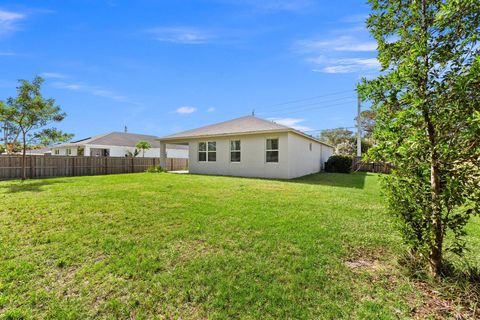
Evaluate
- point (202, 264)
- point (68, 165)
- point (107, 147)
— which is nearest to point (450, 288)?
point (202, 264)

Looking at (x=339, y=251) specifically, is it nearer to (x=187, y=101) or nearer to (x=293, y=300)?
(x=293, y=300)

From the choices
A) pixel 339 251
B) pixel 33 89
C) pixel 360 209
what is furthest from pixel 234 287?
pixel 33 89

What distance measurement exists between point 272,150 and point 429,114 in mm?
10674

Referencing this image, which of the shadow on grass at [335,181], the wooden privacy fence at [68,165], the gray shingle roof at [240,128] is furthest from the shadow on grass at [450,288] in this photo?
the wooden privacy fence at [68,165]

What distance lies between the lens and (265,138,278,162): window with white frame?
1305 cm

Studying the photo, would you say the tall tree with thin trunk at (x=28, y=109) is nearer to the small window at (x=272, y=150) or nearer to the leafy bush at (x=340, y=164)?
the small window at (x=272, y=150)

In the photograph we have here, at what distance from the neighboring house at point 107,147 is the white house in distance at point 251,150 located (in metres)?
8.69

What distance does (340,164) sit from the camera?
61.0ft

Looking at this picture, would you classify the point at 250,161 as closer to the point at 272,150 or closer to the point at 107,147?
the point at 272,150

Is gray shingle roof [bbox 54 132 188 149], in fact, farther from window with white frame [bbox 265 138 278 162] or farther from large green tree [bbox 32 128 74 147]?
window with white frame [bbox 265 138 278 162]

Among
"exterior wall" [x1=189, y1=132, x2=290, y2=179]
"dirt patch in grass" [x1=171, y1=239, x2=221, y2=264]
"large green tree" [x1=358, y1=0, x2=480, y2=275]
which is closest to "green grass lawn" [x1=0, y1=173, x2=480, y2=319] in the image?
"dirt patch in grass" [x1=171, y1=239, x2=221, y2=264]

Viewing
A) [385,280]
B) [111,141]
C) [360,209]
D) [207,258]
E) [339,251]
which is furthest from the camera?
[111,141]

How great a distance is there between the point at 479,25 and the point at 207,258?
4.34 metres

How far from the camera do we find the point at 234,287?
2.63 metres
